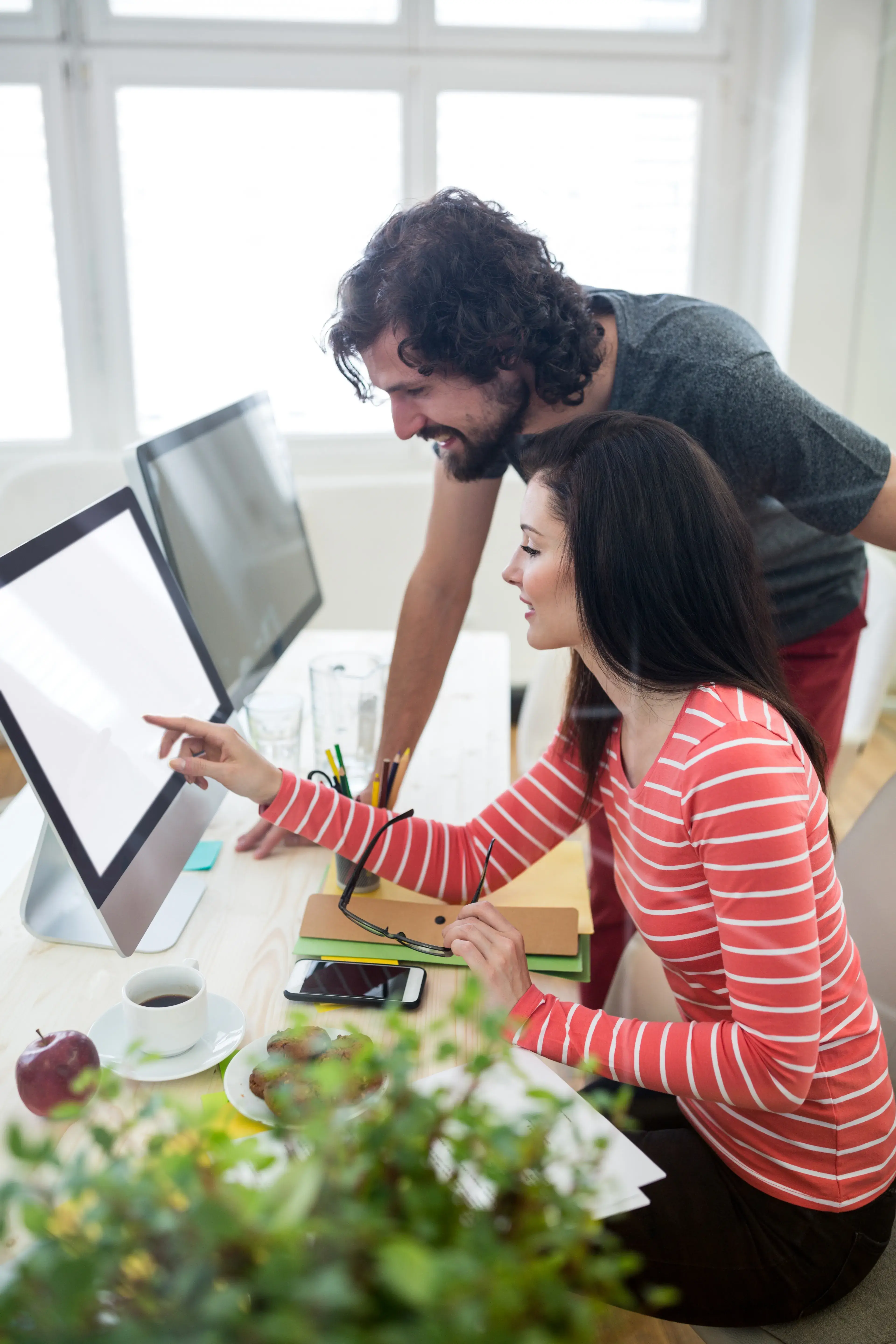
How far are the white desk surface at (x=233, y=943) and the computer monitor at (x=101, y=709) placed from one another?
5cm

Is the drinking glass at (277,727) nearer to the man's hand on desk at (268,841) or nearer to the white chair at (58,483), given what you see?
the man's hand on desk at (268,841)

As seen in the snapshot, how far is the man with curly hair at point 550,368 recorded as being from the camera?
3.69 ft

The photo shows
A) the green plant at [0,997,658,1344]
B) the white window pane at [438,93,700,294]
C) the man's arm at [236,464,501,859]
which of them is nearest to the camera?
the green plant at [0,997,658,1344]

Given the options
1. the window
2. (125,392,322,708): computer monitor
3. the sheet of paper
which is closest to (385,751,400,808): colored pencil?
(125,392,322,708): computer monitor

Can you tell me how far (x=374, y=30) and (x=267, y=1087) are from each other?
9.40ft

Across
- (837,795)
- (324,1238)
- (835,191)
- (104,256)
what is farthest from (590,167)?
(324,1238)

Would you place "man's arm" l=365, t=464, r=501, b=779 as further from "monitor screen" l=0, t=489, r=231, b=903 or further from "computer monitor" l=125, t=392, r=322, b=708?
"monitor screen" l=0, t=489, r=231, b=903

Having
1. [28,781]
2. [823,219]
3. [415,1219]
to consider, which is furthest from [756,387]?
[823,219]

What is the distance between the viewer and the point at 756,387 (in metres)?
1.12

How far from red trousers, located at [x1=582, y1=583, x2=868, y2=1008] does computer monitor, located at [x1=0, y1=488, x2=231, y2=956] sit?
2.04ft

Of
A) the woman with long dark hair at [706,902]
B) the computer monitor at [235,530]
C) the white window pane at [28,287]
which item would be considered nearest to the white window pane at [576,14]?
the white window pane at [28,287]

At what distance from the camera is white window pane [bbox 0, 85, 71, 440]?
Result: 279cm

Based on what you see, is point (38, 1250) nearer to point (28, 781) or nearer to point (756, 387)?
point (28, 781)

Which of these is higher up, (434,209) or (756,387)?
(434,209)
